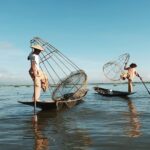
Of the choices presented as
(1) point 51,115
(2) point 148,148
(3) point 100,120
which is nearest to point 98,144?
(2) point 148,148

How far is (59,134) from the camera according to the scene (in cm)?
929

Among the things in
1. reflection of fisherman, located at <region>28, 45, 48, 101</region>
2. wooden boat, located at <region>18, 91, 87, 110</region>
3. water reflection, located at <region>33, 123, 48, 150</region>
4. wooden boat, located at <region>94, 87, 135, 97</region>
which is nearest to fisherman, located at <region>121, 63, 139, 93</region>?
wooden boat, located at <region>94, 87, 135, 97</region>

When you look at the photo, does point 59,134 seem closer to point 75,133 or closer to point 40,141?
point 75,133

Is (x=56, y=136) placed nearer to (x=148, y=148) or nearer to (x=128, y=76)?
(x=148, y=148)

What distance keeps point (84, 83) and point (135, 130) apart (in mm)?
6900

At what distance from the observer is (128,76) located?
24.1 meters

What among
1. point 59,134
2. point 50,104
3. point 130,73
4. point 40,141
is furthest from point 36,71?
point 130,73

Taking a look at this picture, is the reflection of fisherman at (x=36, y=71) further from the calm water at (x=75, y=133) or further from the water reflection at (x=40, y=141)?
the water reflection at (x=40, y=141)

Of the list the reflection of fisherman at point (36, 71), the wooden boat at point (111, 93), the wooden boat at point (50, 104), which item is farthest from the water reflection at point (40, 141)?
the wooden boat at point (111, 93)

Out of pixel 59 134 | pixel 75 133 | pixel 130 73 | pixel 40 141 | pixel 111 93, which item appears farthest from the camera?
pixel 111 93

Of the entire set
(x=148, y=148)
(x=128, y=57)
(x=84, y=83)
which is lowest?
(x=148, y=148)

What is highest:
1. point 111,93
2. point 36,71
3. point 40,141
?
point 36,71

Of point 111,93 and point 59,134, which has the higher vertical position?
point 111,93

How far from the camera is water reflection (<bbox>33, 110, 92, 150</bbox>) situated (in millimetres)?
7941
